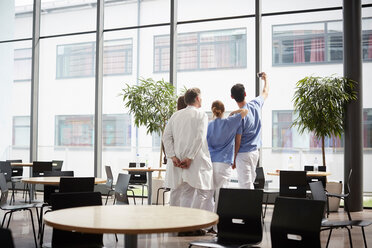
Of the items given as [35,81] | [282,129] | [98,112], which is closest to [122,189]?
[282,129]

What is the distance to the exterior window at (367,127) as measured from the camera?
811 cm

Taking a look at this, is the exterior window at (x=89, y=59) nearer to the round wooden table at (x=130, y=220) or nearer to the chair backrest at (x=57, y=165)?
the chair backrest at (x=57, y=165)

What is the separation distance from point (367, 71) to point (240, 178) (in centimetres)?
445

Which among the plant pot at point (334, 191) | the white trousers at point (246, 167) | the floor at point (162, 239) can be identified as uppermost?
the white trousers at point (246, 167)

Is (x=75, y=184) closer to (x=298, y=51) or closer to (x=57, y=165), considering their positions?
(x=57, y=165)

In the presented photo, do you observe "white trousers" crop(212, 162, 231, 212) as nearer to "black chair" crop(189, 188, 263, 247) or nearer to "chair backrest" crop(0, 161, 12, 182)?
"black chair" crop(189, 188, 263, 247)

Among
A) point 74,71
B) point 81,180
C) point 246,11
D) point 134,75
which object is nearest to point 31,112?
point 74,71

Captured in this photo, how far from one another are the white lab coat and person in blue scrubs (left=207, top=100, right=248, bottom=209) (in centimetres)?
14

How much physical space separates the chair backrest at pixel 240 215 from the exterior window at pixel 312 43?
5782 millimetres

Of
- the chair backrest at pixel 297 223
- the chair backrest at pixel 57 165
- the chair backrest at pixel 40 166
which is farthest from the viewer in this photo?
the chair backrest at pixel 57 165

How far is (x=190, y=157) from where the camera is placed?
187 inches

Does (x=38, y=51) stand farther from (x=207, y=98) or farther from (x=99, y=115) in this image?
(x=207, y=98)

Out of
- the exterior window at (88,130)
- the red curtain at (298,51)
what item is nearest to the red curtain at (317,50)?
the red curtain at (298,51)

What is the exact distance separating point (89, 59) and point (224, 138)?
652cm
